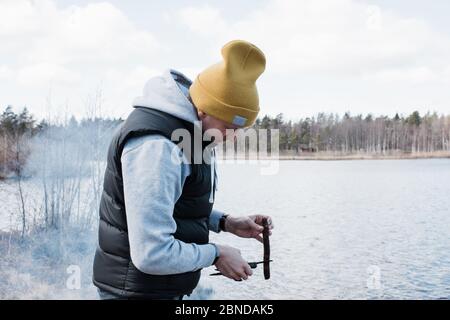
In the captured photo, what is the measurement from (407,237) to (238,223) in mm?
3555

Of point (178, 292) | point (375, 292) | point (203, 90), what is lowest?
point (375, 292)

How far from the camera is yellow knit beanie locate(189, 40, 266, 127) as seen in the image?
0.85 meters

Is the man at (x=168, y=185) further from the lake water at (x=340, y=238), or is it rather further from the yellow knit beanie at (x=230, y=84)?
the lake water at (x=340, y=238)

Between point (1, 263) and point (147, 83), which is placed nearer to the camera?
point (147, 83)

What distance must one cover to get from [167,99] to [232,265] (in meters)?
0.31

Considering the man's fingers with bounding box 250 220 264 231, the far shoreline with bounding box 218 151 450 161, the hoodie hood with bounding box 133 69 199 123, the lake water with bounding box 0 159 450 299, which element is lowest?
the lake water with bounding box 0 159 450 299

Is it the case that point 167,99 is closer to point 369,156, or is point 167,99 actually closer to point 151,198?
point 151,198

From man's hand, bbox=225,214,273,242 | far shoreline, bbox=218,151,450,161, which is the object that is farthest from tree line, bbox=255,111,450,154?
man's hand, bbox=225,214,273,242

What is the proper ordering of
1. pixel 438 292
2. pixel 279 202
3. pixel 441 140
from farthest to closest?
pixel 441 140
pixel 279 202
pixel 438 292

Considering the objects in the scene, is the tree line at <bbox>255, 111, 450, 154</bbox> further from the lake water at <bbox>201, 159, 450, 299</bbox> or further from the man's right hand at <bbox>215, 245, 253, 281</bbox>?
the man's right hand at <bbox>215, 245, 253, 281</bbox>

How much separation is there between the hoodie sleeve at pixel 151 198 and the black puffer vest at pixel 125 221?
0.10 feet

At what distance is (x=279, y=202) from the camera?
16.0ft

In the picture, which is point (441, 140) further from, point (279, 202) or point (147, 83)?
point (147, 83)
